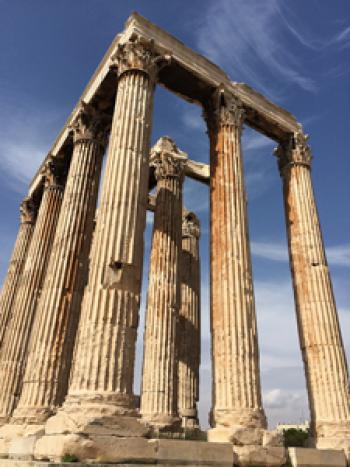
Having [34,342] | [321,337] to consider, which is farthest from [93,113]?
[321,337]

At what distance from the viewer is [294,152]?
63.8 ft

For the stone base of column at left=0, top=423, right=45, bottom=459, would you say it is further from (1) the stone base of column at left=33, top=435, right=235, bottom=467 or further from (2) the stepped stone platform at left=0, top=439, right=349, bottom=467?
(1) the stone base of column at left=33, top=435, right=235, bottom=467

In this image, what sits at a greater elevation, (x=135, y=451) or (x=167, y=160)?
(x=167, y=160)

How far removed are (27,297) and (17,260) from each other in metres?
4.45

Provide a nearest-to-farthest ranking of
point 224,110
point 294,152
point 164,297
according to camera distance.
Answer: point 224,110
point 164,297
point 294,152

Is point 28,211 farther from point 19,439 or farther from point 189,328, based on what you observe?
point 19,439

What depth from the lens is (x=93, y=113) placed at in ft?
58.4

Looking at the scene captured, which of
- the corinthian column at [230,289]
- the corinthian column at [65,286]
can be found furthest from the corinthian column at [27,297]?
the corinthian column at [230,289]

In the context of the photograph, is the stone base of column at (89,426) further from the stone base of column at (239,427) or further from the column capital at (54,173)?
the column capital at (54,173)

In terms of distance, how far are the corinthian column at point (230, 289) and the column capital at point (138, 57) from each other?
3.26 meters

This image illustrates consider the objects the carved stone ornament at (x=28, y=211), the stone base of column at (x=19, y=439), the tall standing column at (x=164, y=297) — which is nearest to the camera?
the stone base of column at (x=19, y=439)

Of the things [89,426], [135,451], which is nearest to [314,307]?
[135,451]

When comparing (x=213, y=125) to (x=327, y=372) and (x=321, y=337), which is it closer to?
(x=321, y=337)

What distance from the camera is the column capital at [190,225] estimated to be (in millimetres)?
25875
